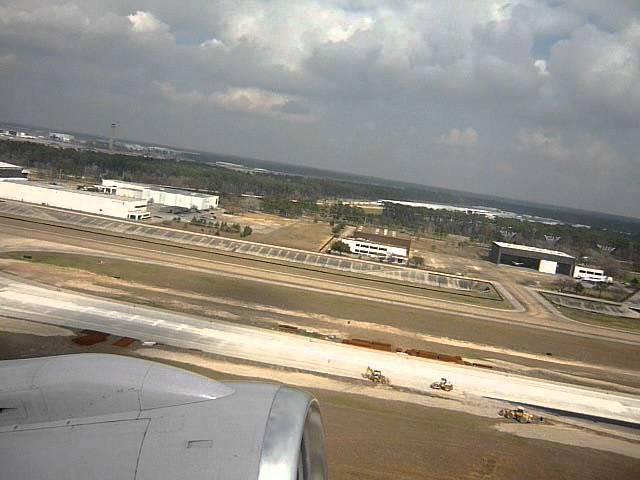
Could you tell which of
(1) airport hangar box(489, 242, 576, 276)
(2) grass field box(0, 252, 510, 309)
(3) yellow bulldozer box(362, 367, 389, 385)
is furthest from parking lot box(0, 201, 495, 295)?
(3) yellow bulldozer box(362, 367, 389, 385)

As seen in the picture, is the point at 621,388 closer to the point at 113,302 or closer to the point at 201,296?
the point at 201,296

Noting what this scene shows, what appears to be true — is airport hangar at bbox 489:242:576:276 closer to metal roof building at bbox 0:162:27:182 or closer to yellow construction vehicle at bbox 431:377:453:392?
yellow construction vehicle at bbox 431:377:453:392

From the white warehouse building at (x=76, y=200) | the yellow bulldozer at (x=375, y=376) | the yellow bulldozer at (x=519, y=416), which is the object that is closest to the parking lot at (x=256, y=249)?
the white warehouse building at (x=76, y=200)

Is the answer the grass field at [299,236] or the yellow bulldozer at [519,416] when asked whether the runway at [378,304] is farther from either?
the grass field at [299,236]

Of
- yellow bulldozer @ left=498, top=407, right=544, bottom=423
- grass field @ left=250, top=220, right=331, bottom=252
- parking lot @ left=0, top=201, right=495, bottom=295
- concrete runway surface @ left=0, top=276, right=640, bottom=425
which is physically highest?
grass field @ left=250, top=220, right=331, bottom=252

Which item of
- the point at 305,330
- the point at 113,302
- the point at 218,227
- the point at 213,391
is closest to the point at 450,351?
the point at 305,330

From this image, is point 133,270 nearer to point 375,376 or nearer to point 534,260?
point 375,376
